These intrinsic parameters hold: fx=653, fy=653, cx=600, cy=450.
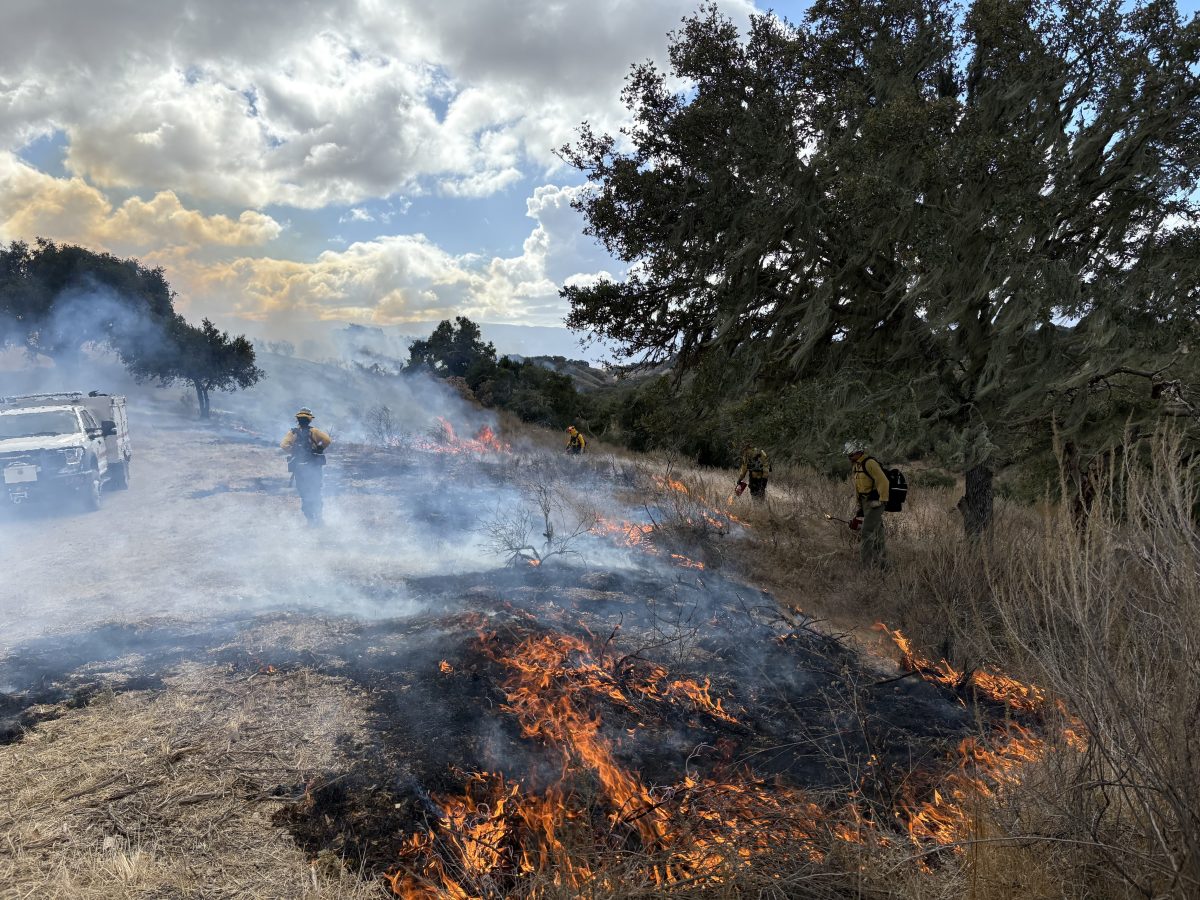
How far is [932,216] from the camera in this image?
906cm

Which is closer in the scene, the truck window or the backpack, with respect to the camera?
the backpack

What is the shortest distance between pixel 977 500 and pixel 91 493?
15.1 metres

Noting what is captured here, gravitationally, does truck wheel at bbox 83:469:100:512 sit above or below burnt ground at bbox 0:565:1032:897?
above

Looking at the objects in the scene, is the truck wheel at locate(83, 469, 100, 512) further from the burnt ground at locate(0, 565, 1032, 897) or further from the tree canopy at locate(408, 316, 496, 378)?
the tree canopy at locate(408, 316, 496, 378)

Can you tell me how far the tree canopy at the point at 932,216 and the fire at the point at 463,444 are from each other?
9.29 meters

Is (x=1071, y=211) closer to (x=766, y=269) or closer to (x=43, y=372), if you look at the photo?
(x=766, y=269)

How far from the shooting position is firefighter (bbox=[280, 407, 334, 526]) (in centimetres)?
993

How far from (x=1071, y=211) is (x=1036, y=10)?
9.76 feet

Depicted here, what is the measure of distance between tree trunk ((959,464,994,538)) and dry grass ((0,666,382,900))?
9.69 m

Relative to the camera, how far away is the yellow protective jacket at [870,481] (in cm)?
971

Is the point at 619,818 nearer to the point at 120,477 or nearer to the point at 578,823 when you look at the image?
the point at 578,823

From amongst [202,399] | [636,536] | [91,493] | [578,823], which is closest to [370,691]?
[578,823]

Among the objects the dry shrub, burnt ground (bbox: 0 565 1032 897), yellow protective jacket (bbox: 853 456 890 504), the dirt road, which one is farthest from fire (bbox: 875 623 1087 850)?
the dirt road

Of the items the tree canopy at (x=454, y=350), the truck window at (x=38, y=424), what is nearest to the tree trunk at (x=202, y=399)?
the tree canopy at (x=454, y=350)
